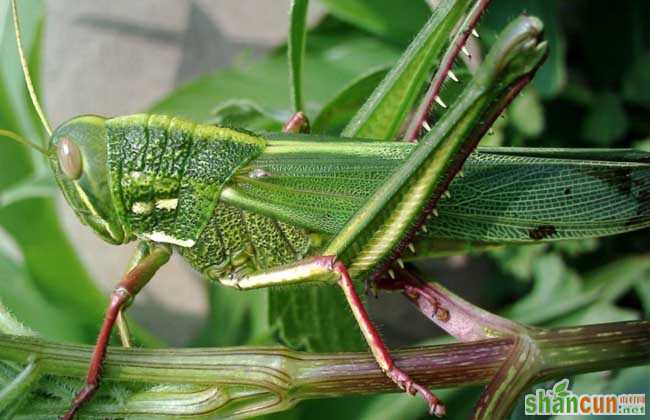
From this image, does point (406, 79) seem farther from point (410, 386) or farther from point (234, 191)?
point (410, 386)

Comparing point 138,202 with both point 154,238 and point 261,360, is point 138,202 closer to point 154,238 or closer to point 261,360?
point 154,238

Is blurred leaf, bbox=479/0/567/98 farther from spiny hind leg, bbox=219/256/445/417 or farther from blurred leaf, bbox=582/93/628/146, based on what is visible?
spiny hind leg, bbox=219/256/445/417

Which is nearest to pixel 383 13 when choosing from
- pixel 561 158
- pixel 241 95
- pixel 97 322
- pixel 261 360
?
pixel 241 95

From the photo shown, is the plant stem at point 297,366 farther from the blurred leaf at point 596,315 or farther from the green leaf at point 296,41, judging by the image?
the blurred leaf at point 596,315

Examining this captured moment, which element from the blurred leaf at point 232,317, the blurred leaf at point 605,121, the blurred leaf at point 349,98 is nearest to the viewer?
the blurred leaf at point 349,98

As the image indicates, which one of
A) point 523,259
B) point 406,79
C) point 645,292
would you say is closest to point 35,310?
point 406,79

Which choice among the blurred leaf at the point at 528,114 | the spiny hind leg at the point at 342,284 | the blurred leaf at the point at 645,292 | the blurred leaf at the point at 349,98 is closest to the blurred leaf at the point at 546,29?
the blurred leaf at the point at 528,114

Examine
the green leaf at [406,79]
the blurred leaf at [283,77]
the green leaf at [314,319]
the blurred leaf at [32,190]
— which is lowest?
the green leaf at [314,319]
